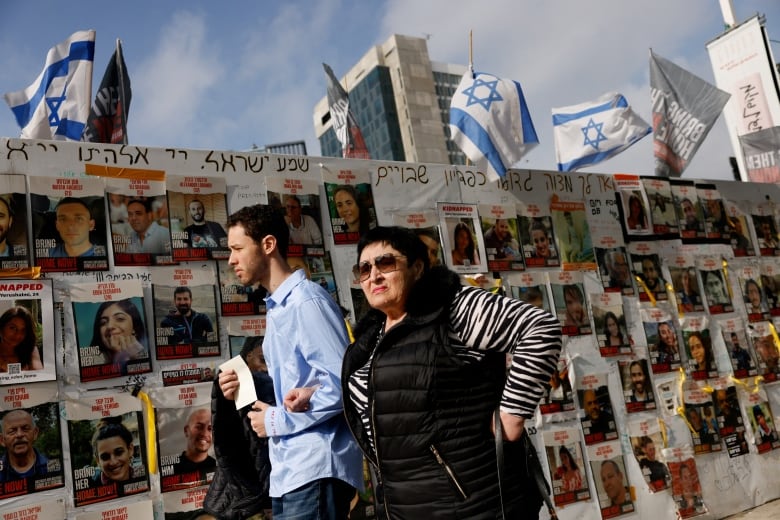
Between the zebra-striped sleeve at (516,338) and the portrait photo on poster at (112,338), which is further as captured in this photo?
the portrait photo on poster at (112,338)

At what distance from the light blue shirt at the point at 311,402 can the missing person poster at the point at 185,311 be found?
1.23 metres

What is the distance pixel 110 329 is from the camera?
3498mm

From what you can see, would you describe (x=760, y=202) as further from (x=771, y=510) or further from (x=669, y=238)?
(x=771, y=510)

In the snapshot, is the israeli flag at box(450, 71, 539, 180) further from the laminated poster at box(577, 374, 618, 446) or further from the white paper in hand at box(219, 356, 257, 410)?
the white paper in hand at box(219, 356, 257, 410)

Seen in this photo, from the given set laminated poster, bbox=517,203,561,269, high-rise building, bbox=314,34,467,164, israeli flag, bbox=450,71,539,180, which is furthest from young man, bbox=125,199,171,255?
high-rise building, bbox=314,34,467,164

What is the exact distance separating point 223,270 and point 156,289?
15.1 inches

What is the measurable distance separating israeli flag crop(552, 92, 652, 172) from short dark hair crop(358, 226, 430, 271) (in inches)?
141

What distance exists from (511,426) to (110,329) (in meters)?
2.19

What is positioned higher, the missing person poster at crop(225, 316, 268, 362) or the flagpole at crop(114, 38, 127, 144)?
the flagpole at crop(114, 38, 127, 144)

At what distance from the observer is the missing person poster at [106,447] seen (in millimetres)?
3314


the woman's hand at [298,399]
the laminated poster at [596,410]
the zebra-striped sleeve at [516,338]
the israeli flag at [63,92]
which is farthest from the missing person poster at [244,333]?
the laminated poster at [596,410]

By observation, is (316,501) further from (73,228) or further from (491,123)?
(491,123)

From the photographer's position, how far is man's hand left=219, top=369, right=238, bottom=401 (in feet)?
8.72

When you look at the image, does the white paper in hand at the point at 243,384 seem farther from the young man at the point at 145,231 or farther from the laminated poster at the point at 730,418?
the laminated poster at the point at 730,418
